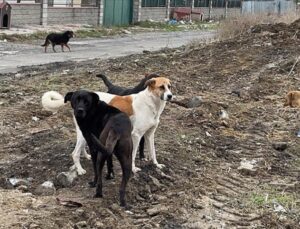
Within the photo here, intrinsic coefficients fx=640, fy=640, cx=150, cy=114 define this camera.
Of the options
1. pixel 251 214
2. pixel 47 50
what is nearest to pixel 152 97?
pixel 251 214

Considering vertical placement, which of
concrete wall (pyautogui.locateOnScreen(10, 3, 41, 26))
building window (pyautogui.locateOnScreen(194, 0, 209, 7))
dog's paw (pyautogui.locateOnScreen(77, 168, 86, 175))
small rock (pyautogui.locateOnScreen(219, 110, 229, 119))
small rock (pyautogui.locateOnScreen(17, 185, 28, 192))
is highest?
building window (pyautogui.locateOnScreen(194, 0, 209, 7))

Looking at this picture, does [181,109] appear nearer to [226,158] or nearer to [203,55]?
[226,158]

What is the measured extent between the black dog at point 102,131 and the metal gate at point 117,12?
108ft

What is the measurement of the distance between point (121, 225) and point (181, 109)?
223 inches

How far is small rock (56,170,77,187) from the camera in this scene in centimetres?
671

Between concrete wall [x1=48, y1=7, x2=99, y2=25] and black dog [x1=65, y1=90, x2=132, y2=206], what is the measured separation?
28649 millimetres

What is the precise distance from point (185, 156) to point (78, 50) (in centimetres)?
1626

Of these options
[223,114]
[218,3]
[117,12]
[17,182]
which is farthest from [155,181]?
[218,3]

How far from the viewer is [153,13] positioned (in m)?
45.4

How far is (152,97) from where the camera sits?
23.1 ft

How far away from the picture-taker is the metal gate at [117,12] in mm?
39281

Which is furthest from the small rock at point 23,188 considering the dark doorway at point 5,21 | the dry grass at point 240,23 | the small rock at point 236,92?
the dark doorway at point 5,21

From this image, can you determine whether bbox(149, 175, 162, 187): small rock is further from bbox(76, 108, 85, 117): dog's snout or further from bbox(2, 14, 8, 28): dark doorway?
bbox(2, 14, 8, 28): dark doorway

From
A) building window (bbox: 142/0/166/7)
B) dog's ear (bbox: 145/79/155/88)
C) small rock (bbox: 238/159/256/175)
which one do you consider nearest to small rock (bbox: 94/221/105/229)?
dog's ear (bbox: 145/79/155/88)
